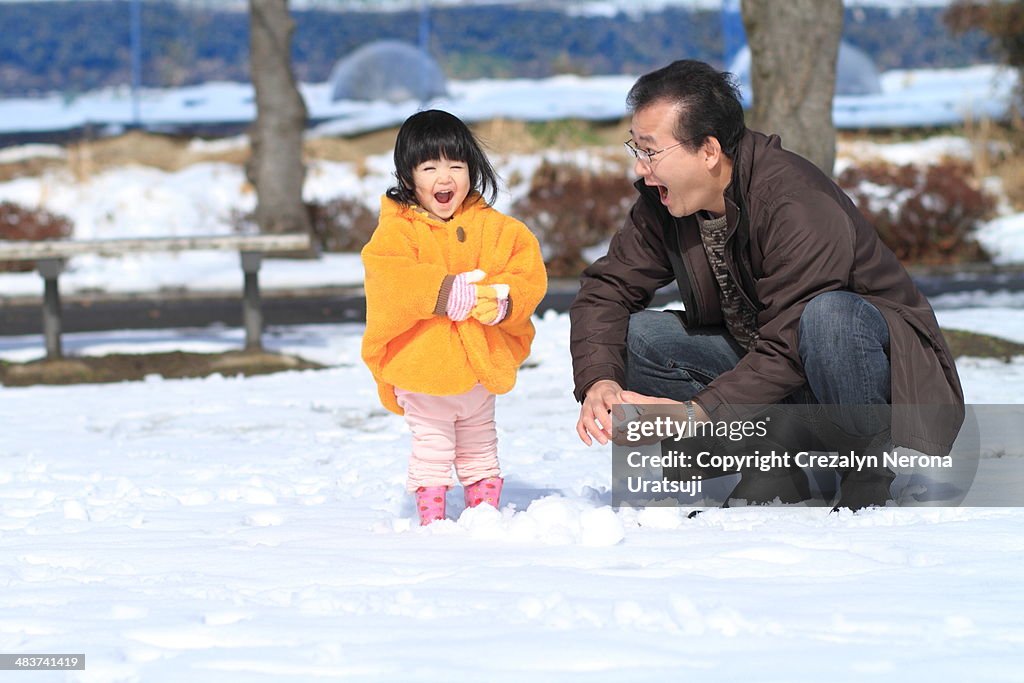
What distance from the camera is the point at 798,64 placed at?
8070 millimetres

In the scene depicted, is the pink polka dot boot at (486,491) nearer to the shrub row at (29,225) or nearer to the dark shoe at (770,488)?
the dark shoe at (770,488)

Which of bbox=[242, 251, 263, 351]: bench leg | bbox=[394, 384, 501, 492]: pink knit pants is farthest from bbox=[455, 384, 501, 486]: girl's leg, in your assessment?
bbox=[242, 251, 263, 351]: bench leg

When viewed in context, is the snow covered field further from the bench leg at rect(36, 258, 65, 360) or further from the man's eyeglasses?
the bench leg at rect(36, 258, 65, 360)

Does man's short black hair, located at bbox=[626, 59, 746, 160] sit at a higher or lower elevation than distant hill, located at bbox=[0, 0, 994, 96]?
lower

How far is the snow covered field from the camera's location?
9.17 feet

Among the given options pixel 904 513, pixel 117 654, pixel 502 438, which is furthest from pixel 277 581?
pixel 502 438

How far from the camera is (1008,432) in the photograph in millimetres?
5418

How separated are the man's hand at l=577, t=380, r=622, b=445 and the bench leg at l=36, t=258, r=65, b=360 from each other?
5.24 metres

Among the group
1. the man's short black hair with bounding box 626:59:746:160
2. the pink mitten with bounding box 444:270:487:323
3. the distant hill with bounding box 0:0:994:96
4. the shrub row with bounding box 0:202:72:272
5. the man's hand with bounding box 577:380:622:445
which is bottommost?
the shrub row with bounding box 0:202:72:272

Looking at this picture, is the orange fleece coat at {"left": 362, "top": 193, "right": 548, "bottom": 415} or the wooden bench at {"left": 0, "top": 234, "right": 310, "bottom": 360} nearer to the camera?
the orange fleece coat at {"left": 362, "top": 193, "right": 548, "bottom": 415}

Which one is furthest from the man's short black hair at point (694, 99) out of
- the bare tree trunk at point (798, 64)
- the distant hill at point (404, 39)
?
the distant hill at point (404, 39)

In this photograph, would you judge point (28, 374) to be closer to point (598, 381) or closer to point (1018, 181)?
point (598, 381)

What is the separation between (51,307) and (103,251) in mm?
482

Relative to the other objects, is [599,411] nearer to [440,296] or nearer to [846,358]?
[440,296]
